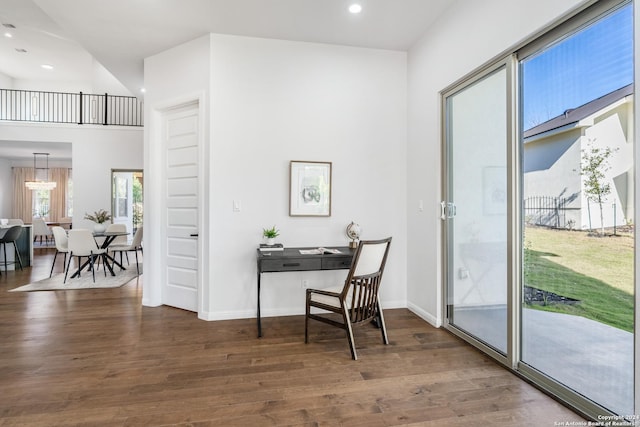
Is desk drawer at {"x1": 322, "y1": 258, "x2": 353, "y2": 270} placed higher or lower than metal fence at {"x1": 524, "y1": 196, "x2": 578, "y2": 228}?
lower

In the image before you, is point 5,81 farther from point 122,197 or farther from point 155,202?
point 155,202

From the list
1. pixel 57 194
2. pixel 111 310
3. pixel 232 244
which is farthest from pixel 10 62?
pixel 232 244

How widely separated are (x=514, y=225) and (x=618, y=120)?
93cm

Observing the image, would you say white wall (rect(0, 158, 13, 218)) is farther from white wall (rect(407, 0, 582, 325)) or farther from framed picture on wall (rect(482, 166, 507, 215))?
framed picture on wall (rect(482, 166, 507, 215))

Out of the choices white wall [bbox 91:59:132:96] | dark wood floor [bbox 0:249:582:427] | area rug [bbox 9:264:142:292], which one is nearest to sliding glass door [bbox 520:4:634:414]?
dark wood floor [bbox 0:249:582:427]

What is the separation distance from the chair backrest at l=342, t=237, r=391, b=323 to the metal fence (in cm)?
111

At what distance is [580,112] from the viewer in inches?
79.2

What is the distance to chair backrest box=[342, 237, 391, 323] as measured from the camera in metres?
2.77

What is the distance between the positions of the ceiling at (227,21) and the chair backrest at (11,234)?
3.94 meters

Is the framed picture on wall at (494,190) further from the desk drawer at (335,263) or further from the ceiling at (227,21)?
the ceiling at (227,21)

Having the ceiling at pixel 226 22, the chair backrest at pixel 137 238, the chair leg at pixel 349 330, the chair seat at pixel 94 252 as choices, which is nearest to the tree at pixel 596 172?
the chair leg at pixel 349 330

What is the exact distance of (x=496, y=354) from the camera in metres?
2.65

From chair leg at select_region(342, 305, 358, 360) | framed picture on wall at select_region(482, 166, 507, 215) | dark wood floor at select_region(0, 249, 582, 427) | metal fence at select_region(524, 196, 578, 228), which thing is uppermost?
framed picture on wall at select_region(482, 166, 507, 215)

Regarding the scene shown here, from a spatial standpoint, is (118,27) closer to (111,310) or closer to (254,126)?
(254,126)
